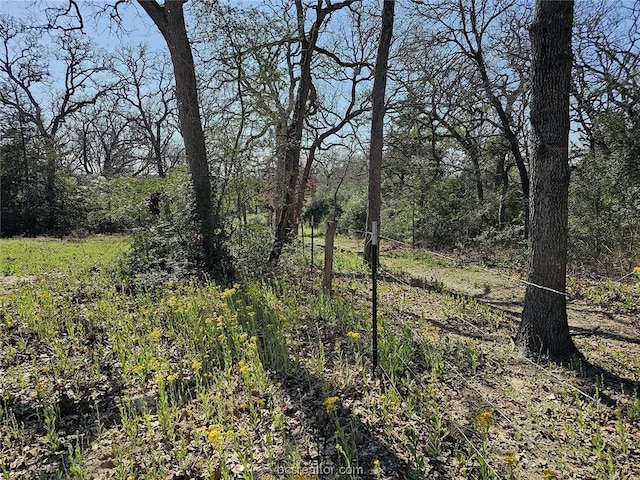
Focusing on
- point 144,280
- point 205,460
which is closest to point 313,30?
point 144,280

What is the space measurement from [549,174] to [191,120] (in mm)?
6447

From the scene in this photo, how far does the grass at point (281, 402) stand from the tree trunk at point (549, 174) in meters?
0.41

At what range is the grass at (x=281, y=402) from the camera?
2.45 meters

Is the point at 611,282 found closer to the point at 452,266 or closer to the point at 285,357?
the point at 452,266

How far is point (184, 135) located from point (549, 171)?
6498 millimetres

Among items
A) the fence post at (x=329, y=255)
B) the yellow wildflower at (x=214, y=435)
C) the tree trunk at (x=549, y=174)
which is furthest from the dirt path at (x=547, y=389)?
the yellow wildflower at (x=214, y=435)

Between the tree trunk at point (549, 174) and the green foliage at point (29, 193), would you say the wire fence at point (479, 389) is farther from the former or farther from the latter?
the green foliage at point (29, 193)

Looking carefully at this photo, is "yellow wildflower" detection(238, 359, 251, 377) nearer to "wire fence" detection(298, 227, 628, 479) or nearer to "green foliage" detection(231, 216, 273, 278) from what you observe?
"wire fence" detection(298, 227, 628, 479)

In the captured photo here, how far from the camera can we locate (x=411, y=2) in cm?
993

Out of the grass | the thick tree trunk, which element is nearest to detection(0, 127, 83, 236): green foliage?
the thick tree trunk

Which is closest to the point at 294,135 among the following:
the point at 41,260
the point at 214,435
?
the point at 41,260

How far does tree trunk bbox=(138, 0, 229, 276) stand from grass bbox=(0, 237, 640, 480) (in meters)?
2.56

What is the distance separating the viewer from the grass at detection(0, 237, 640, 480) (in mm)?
2449

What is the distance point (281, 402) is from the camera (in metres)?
3.14
